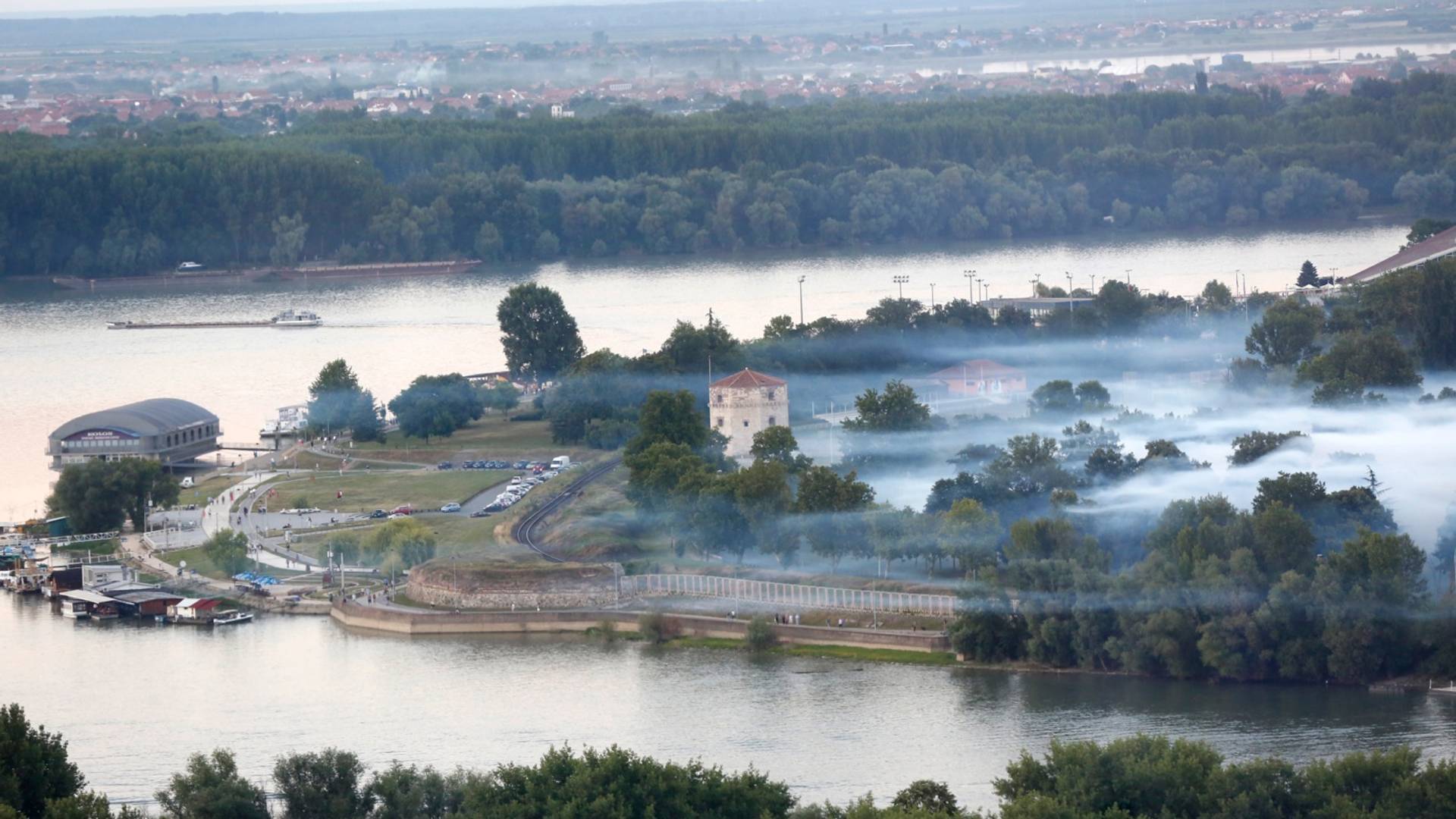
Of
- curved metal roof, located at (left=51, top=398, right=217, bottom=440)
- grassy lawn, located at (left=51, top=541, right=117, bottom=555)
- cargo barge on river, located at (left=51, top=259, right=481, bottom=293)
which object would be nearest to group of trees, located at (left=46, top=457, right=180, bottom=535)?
grassy lawn, located at (left=51, top=541, right=117, bottom=555)

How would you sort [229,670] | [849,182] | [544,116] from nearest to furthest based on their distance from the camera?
1. [229,670]
2. [849,182]
3. [544,116]

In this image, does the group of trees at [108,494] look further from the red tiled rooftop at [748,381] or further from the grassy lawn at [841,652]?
the grassy lawn at [841,652]

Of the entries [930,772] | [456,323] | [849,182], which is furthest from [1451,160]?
[930,772]

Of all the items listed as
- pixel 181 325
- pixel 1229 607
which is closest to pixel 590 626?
pixel 1229 607

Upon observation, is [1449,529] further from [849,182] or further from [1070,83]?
[1070,83]

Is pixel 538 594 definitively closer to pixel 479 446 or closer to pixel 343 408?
pixel 479 446

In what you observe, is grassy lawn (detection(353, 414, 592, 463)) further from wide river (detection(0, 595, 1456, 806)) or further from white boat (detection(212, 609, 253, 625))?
wide river (detection(0, 595, 1456, 806))
